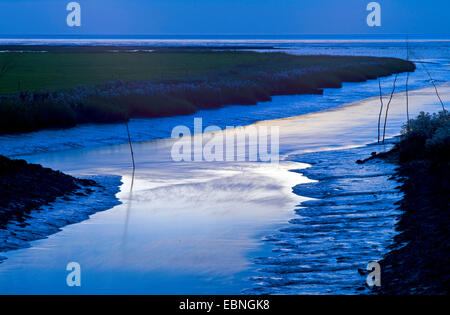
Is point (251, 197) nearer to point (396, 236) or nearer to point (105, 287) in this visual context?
point (396, 236)

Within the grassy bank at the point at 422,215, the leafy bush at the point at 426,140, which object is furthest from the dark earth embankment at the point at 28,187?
the leafy bush at the point at 426,140

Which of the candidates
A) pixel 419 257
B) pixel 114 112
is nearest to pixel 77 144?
pixel 114 112

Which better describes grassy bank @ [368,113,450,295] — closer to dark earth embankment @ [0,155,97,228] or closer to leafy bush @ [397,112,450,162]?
leafy bush @ [397,112,450,162]

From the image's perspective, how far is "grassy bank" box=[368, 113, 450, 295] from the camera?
22.5 feet

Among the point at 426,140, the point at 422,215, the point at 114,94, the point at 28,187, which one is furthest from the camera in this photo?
the point at 114,94

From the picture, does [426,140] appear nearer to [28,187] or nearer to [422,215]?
[422,215]

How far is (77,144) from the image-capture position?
23.1 meters

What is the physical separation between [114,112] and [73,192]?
1472cm

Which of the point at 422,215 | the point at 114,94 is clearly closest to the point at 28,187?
the point at 422,215

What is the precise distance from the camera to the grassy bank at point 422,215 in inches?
269

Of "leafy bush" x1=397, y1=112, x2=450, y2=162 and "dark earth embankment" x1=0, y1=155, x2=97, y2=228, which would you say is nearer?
"dark earth embankment" x1=0, y1=155, x2=97, y2=228

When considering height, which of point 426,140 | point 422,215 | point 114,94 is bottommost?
point 422,215

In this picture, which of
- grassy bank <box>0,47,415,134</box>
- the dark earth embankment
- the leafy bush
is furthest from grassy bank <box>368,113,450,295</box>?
grassy bank <box>0,47,415,134</box>

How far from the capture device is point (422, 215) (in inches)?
389
